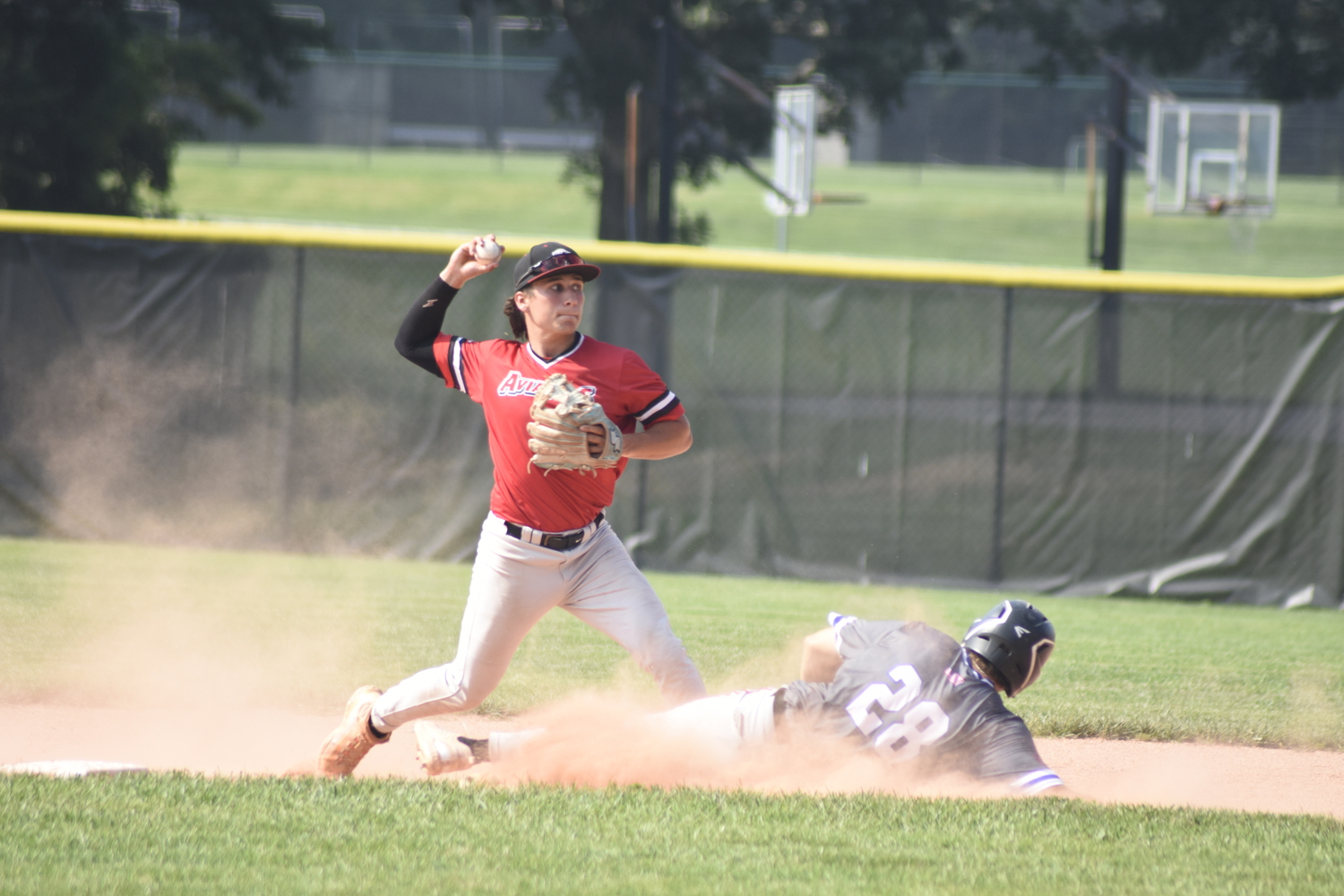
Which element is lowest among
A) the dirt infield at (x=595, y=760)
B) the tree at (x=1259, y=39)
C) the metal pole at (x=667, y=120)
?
the dirt infield at (x=595, y=760)

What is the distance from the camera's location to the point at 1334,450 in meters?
8.47

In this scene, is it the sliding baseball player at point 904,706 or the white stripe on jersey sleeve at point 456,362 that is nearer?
the sliding baseball player at point 904,706

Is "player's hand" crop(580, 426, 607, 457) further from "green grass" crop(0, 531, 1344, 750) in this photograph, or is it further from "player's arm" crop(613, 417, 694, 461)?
"green grass" crop(0, 531, 1344, 750)

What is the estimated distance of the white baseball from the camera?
447cm

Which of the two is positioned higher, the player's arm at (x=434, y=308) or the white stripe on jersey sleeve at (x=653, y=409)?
the player's arm at (x=434, y=308)

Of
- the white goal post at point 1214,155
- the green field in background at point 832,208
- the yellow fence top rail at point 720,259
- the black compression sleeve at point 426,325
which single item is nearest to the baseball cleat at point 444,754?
the black compression sleeve at point 426,325

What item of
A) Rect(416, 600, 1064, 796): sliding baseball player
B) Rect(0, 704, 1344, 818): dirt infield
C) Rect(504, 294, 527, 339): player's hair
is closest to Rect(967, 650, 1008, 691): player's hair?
Rect(416, 600, 1064, 796): sliding baseball player

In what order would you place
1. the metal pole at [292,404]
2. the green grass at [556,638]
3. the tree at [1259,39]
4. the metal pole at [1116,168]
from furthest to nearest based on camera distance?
the tree at [1259,39]
the metal pole at [1116,168]
the metal pole at [292,404]
the green grass at [556,638]

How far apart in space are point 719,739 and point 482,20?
133ft

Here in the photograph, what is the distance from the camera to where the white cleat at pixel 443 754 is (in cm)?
Answer: 443

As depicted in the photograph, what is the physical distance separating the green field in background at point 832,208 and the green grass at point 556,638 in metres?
23.0

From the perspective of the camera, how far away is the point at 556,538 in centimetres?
434

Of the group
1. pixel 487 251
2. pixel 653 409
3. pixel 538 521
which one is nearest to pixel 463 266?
pixel 487 251

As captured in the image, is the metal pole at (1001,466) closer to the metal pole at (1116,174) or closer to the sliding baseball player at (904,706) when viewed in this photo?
the metal pole at (1116,174)
